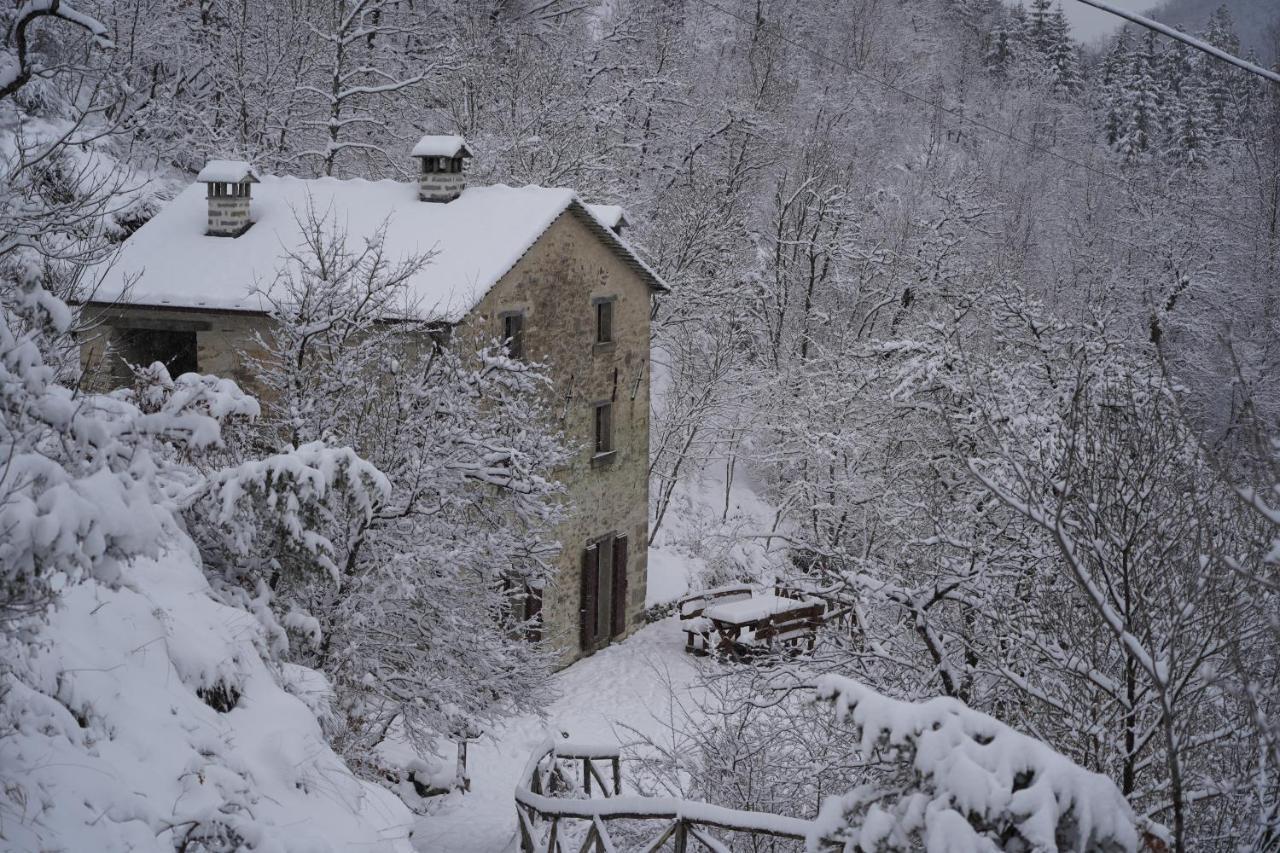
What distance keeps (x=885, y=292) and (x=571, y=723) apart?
16.3 metres

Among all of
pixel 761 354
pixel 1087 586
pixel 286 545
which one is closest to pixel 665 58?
pixel 761 354

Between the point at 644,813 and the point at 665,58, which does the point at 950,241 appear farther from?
the point at 644,813

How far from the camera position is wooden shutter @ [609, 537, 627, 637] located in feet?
67.9

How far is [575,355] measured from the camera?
19078 millimetres

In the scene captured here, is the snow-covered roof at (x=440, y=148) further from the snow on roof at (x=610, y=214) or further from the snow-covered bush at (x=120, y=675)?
the snow-covered bush at (x=120, y=675)

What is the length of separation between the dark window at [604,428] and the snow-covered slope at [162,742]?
44.1 feet

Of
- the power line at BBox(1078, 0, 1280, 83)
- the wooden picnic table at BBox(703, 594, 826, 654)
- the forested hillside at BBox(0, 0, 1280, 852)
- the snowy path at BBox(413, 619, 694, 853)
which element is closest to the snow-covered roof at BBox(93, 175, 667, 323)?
the forested hillside at BBox(0, 0, 1280, 852)

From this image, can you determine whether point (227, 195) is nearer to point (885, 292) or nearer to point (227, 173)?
point (227, 173)

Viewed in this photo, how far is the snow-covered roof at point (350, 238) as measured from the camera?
1605 cm

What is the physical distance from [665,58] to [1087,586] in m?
30.3

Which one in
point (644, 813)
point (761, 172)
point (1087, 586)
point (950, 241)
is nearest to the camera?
point (1087, 586)

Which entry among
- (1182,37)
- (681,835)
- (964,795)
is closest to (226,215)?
(681,835)

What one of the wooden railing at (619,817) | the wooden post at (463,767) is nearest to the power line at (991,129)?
the wooden post at (463,767)

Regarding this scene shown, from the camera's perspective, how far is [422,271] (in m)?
16.0
